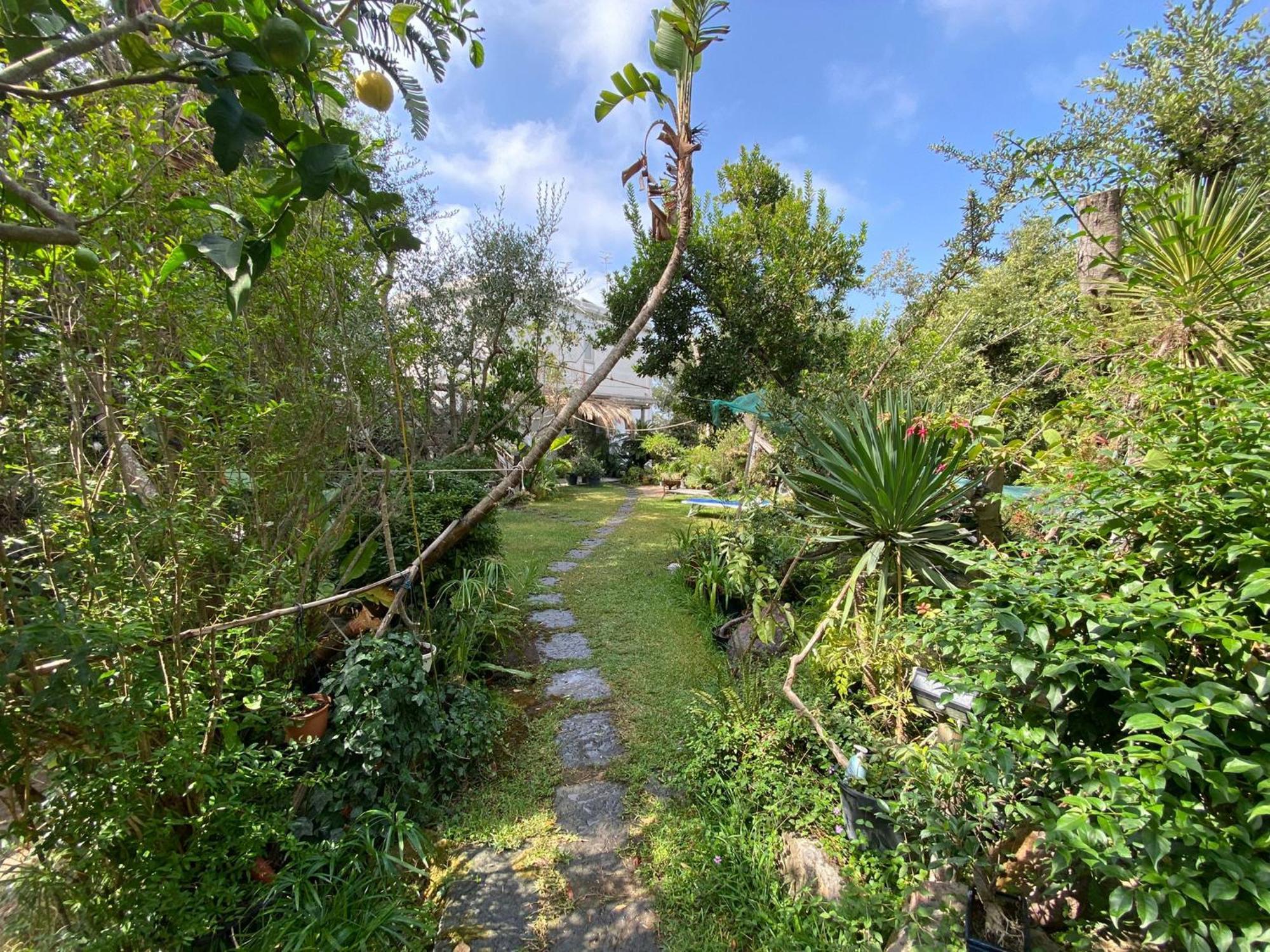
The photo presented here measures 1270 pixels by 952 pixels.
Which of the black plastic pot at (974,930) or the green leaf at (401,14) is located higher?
the green leaf at (401,14)

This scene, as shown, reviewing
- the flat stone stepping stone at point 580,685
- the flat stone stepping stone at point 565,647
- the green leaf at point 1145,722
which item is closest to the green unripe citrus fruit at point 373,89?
the green leaf at point 1145,722

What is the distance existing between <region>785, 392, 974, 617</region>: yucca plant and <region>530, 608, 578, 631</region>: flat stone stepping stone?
8.95 feet

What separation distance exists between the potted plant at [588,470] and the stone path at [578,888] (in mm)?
12396

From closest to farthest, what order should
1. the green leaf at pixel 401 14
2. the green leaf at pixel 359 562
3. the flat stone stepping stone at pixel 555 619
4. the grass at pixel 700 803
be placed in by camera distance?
the green leaf at pixel 401 14
the grass at pixel 700 803
the green leaf at pixel 359 562
the flat stone stepping stone at pixel 555 619

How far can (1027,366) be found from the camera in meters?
7.61

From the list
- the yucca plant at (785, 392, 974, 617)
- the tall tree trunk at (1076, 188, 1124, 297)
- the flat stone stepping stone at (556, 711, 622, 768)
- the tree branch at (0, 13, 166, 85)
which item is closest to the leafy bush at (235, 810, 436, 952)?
the flat stone stepping stone at (556, 711, 622, 768)

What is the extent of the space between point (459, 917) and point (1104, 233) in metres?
5.30

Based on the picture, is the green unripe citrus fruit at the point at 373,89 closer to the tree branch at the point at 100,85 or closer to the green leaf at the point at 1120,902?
the tree branch at the point at 100,85

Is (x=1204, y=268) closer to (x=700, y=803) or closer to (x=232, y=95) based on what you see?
(x=700, y=803)

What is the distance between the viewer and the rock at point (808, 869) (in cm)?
189

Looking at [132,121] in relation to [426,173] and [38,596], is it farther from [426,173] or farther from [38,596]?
[426,173]

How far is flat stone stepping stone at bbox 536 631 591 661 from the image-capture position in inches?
163

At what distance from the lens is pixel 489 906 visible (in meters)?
1.96

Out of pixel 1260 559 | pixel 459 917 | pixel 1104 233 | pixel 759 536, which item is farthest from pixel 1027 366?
pixel 459 917
